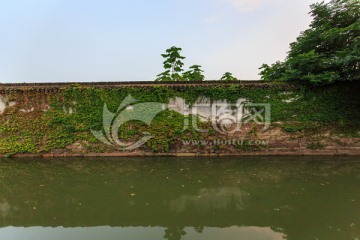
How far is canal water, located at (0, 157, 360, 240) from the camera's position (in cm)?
335

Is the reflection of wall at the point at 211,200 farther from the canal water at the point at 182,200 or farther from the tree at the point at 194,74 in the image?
the tree at the point at 194,74

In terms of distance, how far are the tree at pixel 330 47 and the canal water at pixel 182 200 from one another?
2.30m

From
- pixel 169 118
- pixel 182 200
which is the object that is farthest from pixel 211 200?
pixel 169 118

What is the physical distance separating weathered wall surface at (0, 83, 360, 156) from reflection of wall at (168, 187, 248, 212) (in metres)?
2.76

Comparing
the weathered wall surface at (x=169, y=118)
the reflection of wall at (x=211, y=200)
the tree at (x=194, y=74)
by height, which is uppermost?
the tree at (x=194, y=74)

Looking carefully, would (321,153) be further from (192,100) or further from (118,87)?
(118,87)

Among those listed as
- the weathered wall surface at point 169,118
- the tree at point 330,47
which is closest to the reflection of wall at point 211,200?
the weathered wall surface at point 169,118

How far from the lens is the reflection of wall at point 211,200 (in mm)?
4098

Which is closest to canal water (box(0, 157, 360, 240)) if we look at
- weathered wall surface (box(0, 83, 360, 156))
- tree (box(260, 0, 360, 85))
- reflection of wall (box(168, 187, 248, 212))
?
reflection of wall (box(168, 187, 248, 212))

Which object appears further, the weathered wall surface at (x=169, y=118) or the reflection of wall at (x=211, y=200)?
the weathered wall surface at (x=169, y=118)

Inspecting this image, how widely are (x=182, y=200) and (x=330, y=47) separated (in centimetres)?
621

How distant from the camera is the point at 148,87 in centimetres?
752

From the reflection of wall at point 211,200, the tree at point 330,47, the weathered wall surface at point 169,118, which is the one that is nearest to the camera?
the reflection of wall at point 211,200

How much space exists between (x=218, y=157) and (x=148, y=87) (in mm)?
2773
